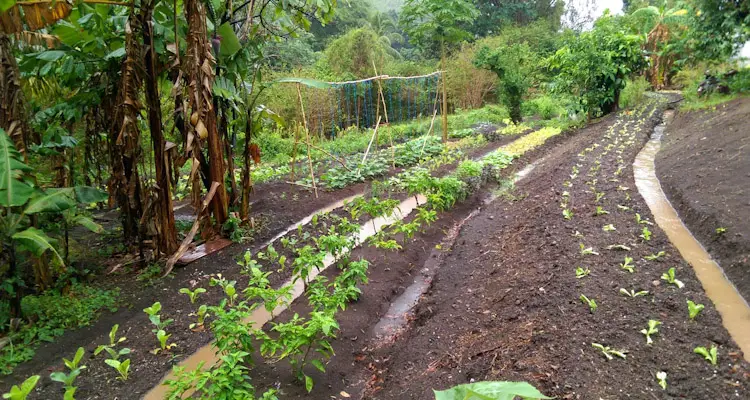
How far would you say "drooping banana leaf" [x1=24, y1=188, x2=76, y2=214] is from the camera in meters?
3.26

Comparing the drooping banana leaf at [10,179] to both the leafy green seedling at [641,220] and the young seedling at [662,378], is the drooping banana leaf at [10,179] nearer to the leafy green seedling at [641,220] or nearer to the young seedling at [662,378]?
the young seedling at [662,378]

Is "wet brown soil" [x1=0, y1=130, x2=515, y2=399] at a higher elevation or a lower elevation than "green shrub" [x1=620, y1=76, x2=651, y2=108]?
lower

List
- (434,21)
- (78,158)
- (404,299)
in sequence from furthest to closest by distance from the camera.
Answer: (434,21) → (78,158) → (404,299)

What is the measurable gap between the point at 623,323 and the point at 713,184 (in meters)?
4.44

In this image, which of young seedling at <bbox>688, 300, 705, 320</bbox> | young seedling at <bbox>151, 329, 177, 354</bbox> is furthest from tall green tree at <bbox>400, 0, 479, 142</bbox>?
young seedling at <bbox>151, 329, 177, 354</bbox>

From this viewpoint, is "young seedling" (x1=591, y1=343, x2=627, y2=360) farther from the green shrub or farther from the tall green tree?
the green shrub

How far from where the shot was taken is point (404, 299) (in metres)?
4.60

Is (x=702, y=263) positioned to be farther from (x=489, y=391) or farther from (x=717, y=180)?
(x=489, y=391)

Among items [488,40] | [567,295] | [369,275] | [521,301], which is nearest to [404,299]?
[369,275]

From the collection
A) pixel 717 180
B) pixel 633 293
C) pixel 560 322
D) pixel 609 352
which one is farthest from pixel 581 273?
pixel 717 180

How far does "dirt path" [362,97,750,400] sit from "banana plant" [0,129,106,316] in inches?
101

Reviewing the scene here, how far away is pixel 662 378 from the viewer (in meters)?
2.55

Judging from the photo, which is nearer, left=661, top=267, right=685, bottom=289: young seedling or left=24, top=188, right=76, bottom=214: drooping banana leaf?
left=24, top=188, right=76, bottom=214: drooping banana leaf

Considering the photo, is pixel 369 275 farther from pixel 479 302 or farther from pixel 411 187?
pixel 411 187
